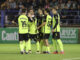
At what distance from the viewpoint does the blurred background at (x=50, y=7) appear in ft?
77.4

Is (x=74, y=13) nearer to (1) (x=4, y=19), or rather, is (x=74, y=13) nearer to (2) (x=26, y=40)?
(1) (x=4, y=19)

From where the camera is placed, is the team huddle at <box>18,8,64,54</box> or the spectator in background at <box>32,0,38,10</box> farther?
the spectator in background at <box>32,0,38,10</box>

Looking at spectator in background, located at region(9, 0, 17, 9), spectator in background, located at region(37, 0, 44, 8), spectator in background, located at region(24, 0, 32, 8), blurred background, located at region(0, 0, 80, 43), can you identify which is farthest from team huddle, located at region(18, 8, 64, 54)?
spectator in background, located at region(24, 0, 32, 8)

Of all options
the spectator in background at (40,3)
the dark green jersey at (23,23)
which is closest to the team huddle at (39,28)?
the dark green jersey at (23,23)

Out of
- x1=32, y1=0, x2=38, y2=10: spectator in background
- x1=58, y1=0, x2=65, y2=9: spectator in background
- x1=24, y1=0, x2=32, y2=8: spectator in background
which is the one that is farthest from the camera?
x1=24, y1=0, x2=32, y2=8: spectator in background

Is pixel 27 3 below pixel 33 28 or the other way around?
the other way around

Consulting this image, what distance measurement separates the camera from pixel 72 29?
77.8 feet

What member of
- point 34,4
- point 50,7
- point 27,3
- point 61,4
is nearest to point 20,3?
point 27,3

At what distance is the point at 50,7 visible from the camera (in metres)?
24.7

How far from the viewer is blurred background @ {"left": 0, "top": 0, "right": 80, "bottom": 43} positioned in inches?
928

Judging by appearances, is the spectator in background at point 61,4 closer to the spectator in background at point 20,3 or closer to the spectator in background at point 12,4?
the spectator in background at point 20,3

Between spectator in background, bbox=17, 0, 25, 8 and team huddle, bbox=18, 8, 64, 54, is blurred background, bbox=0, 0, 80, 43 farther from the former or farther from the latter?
team huddle, bbox=18, 8, 64, 54

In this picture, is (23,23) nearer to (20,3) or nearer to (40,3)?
(40,3)

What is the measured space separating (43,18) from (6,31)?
27.2 feet
